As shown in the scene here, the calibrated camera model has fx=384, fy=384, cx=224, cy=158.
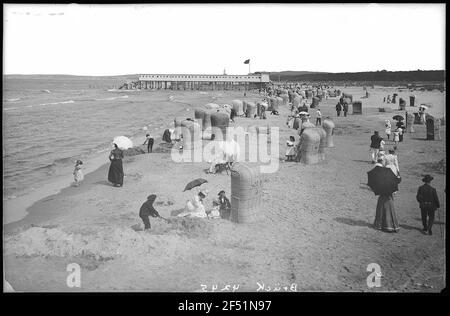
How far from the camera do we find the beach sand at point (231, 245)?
26.0 feet

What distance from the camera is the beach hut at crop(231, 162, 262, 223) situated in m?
9.45

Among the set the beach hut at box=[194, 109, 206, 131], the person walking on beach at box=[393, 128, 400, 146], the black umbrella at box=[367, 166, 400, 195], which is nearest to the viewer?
the black umbrella at box=[367, 166, 400, 195]

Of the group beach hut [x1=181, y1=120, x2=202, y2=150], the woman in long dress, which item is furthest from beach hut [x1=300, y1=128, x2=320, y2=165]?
the woman in long dress

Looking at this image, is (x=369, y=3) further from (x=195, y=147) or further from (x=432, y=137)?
(x=432, y=137)

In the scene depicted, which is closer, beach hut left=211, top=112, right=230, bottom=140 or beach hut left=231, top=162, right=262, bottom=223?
beach hut left=231, top=162, right=262, bottom=223

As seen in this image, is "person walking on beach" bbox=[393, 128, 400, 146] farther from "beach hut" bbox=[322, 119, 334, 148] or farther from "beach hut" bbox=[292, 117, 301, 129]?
"beach hut" bbox=[292, 117, 301, 129]

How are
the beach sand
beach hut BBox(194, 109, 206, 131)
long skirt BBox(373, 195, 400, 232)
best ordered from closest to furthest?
the beach sand
long skirt BBox(373, 195, 400, 232)
beach hut BBox(194, 109, 206, 131)

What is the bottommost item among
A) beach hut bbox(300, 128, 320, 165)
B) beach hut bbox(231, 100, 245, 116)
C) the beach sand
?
the beach sand

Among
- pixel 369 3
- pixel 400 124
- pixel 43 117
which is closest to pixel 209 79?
pixel 43 117

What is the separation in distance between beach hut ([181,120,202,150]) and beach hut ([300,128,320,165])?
556cm

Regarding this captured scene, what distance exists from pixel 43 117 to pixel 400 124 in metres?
31.6

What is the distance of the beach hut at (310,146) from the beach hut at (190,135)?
18.3 ft

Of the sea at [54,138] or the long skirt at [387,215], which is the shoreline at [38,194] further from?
the long skirt at [387,215]
